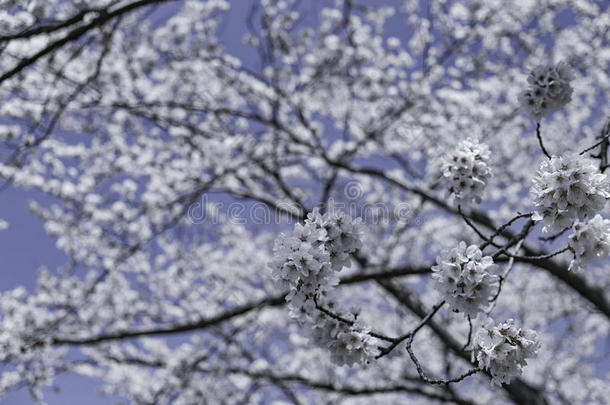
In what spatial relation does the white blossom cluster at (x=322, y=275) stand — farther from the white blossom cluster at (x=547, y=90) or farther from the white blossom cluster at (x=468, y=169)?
the white blossom cluster at (x=547, y=90)

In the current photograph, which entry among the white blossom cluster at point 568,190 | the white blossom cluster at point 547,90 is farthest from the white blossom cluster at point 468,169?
the white blossom cluster at point 547,90

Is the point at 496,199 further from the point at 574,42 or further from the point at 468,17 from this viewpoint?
the point at 468,17

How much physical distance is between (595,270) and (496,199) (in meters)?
2.75

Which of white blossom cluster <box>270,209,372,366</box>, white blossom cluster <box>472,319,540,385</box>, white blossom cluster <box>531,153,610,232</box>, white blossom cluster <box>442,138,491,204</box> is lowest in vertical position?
white blossom cluster <box>472,319,540,385</box>

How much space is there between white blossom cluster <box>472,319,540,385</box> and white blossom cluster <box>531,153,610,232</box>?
421 mm

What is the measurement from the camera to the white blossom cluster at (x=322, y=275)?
1937 mm

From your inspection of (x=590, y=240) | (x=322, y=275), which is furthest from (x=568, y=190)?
(x=322, y=275)

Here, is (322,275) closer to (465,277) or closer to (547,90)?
(465,277)

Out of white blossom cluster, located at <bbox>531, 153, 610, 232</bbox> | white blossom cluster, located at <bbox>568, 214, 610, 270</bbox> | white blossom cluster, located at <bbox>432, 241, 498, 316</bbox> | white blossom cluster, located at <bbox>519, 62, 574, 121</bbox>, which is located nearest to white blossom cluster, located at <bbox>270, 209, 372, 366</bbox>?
white blossom cluster, located at <bbox>432, 241, 498, 316</bbox>

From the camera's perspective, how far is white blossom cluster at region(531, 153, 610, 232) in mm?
1824

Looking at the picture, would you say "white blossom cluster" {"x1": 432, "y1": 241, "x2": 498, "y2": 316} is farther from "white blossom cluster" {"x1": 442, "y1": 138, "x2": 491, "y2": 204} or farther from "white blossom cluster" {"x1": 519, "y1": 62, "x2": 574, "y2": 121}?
"white blossom cluster" {"x1": 519, "y1": 62, "x2": 574, "y2": 121}

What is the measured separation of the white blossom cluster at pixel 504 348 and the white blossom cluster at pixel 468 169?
646mm

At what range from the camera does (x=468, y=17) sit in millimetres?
7551

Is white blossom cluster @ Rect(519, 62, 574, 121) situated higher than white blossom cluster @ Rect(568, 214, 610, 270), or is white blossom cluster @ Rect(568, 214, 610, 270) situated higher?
white blossom cluster @ Rect(519, 62, 574, 121)
